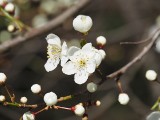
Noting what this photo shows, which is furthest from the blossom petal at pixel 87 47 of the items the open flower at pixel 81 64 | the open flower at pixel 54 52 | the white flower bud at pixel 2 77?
the white flower bud at pixel 2 77

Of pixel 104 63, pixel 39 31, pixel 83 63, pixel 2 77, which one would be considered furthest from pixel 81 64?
pixel 104 63

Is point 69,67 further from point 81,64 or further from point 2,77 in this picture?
point 2,77

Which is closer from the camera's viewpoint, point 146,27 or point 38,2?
point 38,2

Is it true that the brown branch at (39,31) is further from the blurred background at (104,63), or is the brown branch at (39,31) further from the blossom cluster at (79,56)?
the blurred background at (104,63)

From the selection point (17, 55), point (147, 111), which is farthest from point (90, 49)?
point (17, 55)

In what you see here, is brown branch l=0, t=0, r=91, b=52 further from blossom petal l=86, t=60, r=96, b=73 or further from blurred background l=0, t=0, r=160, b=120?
blurred background l=0, t=0, r=160, b=120

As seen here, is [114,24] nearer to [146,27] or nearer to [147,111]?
[146,27]

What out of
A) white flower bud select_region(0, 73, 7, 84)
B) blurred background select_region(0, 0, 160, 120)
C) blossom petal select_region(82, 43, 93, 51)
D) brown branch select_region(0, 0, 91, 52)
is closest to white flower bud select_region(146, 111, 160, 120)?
blossom petal select_region(82, 43, 93, 51)
